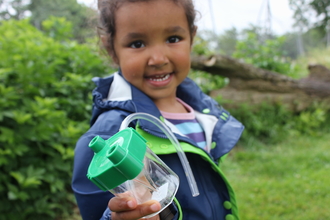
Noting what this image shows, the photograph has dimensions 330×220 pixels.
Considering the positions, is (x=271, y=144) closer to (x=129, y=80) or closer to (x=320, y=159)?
(x=320, y=159)

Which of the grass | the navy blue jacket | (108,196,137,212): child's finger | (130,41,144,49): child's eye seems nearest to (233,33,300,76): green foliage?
the grass

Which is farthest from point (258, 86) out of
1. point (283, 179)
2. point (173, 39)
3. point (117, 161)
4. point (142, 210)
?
point (117, 161)

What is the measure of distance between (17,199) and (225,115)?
1589 mm

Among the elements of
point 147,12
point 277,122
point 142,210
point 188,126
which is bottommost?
point 277,122

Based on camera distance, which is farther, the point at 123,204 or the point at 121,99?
the point at 121,99

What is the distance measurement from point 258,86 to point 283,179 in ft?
6.62

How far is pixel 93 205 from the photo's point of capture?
3.10 ft

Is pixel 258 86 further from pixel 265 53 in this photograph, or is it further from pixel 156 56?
pixel 156 56

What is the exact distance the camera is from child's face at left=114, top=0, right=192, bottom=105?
109cm

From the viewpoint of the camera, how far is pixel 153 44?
113 centimetres

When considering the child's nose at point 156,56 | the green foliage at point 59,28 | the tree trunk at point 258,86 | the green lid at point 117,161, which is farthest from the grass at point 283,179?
the green foliage at point 59,28

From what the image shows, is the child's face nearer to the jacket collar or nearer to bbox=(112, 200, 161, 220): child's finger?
the jacket collar

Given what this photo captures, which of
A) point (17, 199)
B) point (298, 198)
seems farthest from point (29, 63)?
point (298, 198)

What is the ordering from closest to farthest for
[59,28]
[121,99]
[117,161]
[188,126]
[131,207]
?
[117,161] → [131,207] → [121,99] → [188,126] → [59,28]
